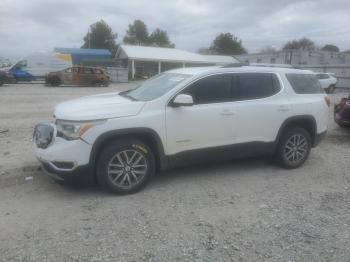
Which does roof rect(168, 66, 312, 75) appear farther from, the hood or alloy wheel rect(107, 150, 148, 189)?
alloy wheel rect(107, 150, 148, 189)

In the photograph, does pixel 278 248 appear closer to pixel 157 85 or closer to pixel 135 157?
pixel 135 157

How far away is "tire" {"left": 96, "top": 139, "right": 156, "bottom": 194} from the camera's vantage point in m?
4.90

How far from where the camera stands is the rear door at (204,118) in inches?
208

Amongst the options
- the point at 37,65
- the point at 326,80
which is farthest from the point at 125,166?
the point at 37,65

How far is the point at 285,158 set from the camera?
632 cm

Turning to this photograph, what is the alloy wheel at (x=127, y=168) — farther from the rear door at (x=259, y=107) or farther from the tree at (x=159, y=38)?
the tree at (x=159, y=38)

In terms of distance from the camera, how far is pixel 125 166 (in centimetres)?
503

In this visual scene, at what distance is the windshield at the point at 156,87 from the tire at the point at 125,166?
823mm

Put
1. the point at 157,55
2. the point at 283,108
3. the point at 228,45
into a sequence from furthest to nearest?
the point at 228,45, the point at 157,55, the point at 283,108

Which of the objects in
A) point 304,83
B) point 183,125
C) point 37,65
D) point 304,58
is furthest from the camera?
point 304,58

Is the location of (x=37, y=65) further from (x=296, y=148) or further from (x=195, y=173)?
(x=296, y=148)

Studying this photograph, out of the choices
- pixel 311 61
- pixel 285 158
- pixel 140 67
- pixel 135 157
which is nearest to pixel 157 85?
pixel 135 157

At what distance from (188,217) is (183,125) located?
141cm

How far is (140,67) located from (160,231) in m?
45.9
